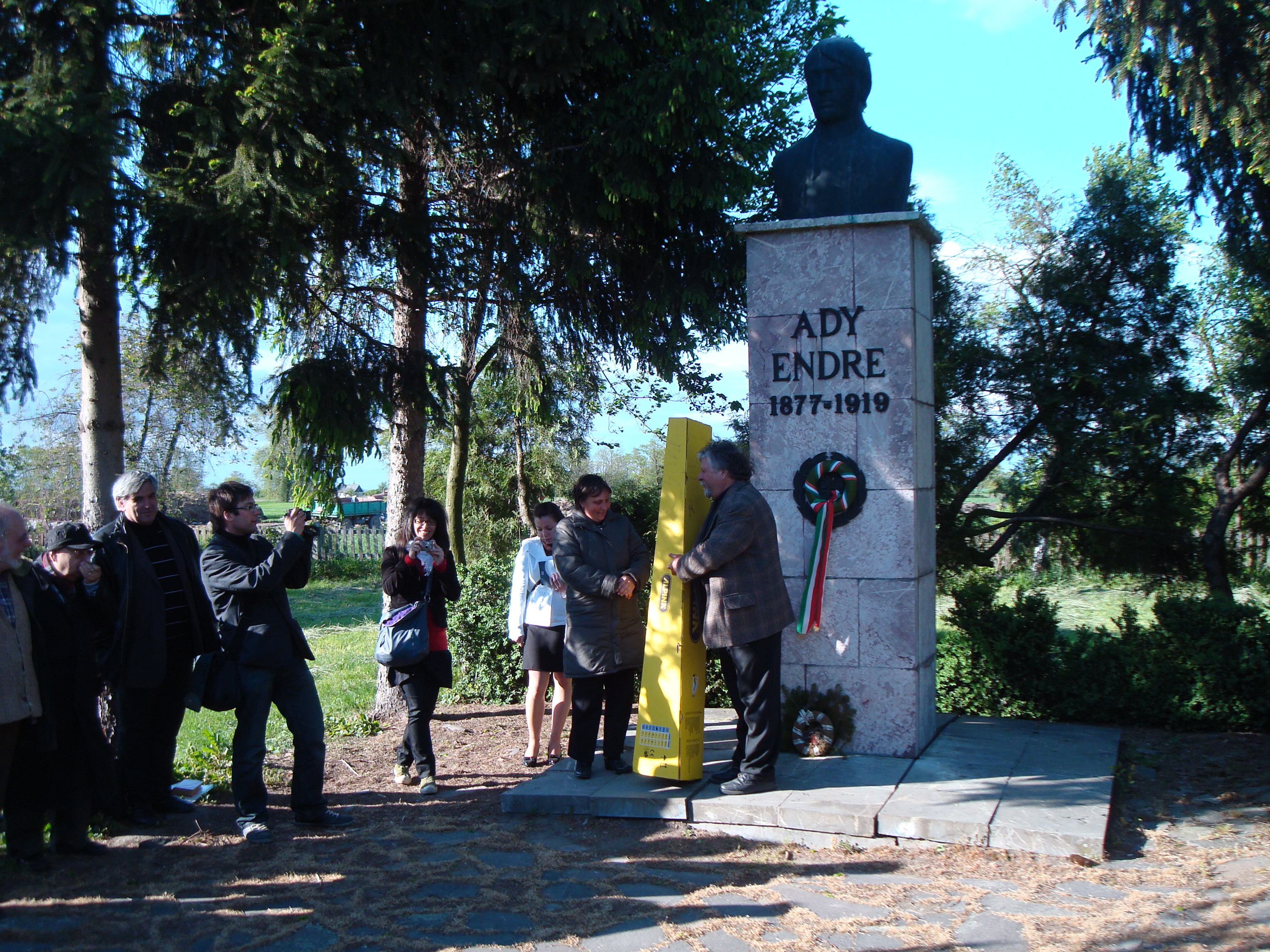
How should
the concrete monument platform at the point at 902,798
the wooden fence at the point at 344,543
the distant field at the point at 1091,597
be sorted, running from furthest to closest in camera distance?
the wooden fence at the point at 344,543 → the distant field at the point at 1091,597 → the concrete monument platform at the point at 902,798

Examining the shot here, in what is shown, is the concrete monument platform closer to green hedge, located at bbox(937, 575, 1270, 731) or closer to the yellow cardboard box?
the yellow cardboard box

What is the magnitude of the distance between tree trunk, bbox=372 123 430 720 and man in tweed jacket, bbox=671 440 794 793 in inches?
123

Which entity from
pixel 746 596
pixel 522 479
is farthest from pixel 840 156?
pixel 522 479

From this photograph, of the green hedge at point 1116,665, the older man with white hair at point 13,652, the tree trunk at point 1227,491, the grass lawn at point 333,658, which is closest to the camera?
the older man with white hair at point 13,652

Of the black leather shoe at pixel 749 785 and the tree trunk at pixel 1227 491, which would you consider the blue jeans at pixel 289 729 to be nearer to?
the black leather shoe at pixel 749 785

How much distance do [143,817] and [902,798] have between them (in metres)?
3.84

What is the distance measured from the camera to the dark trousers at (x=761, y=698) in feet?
16.1

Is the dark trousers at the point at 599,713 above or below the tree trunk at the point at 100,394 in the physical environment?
below

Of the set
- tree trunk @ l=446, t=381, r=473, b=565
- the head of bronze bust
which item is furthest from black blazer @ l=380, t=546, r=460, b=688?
the head of bronze bust

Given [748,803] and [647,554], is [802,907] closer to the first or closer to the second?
[748,803]

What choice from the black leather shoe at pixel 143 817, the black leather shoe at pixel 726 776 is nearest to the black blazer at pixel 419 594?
the black leather shoe at pixel 143 817

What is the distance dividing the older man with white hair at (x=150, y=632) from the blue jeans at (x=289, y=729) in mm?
524

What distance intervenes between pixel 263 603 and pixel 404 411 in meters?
3.30

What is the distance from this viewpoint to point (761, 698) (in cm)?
491
